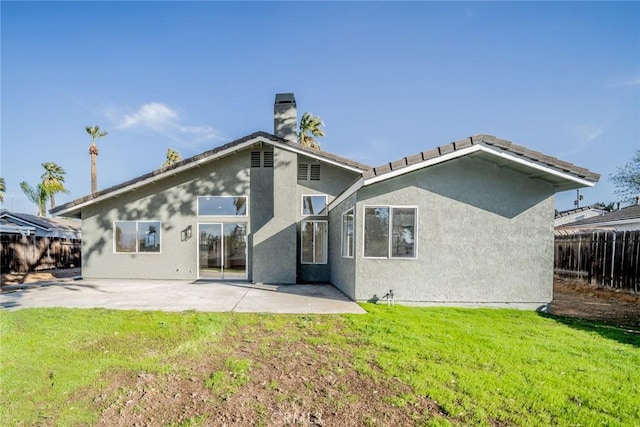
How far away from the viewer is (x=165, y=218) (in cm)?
1230

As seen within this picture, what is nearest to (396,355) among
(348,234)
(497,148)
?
(348,234)

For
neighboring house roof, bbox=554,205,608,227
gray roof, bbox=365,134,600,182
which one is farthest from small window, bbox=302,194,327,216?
neighboring house roof, bbox=554,205,608,227

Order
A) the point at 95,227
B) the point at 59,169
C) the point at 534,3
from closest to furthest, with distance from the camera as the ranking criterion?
the point at 534,3, the point at 95,227, the point at 59,169

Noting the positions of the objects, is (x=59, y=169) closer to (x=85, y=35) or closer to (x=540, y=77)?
(x=85, y=35)

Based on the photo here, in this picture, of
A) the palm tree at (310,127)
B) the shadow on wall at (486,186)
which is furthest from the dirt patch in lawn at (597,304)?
the palm tree at (310,127)

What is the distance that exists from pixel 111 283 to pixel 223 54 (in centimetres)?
1005

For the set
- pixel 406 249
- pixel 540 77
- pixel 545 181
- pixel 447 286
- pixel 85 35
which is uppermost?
pixel 85 35

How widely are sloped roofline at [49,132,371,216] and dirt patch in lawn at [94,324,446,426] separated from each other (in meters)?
8.36

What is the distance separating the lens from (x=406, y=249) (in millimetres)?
7961

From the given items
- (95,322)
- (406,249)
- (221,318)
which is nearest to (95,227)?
(95,322)

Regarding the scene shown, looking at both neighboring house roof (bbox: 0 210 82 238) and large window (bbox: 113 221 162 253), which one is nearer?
large window (bbox: 113 221 162 253)

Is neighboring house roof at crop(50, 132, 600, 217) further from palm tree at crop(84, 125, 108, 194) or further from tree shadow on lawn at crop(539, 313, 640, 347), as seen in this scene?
palm tree at crop(84, 125, 108, 194)

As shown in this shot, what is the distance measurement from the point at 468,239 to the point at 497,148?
2.38 m

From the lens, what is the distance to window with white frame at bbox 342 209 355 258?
28.5ft
